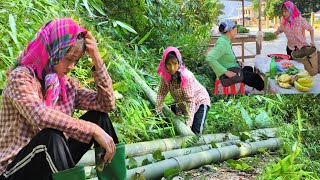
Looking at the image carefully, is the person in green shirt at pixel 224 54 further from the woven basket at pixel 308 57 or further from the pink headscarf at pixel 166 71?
the woven basket at pixel 308 57

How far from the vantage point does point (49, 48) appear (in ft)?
5.18

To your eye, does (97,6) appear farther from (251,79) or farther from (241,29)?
(251,79)

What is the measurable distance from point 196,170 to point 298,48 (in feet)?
3.14

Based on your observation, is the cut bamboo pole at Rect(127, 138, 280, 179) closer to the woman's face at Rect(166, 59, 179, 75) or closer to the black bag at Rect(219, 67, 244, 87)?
the black bag at Rect(219, 67, 244, 87)

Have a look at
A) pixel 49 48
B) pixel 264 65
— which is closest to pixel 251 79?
pixel 264 65

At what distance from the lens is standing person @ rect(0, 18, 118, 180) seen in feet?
4.99

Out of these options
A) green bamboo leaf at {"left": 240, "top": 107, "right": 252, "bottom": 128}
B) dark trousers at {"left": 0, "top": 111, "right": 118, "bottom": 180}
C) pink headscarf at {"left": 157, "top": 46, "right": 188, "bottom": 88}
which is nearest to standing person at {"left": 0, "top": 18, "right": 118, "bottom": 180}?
dark trousers at {"left": 0, "top": 111, "right": 118, "bottom": 180}

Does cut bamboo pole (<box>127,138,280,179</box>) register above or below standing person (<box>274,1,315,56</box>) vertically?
below

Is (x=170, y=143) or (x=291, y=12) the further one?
(x=291, y=12)

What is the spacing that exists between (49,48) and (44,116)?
0.21m

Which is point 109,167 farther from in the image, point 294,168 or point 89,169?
point 294,168

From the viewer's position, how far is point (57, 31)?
1579 mm

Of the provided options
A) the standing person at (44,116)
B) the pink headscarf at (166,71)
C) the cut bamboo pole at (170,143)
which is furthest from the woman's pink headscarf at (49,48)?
the pink headscarf at (166,71)

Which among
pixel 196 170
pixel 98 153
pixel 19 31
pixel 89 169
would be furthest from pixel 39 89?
pixel 196 170
